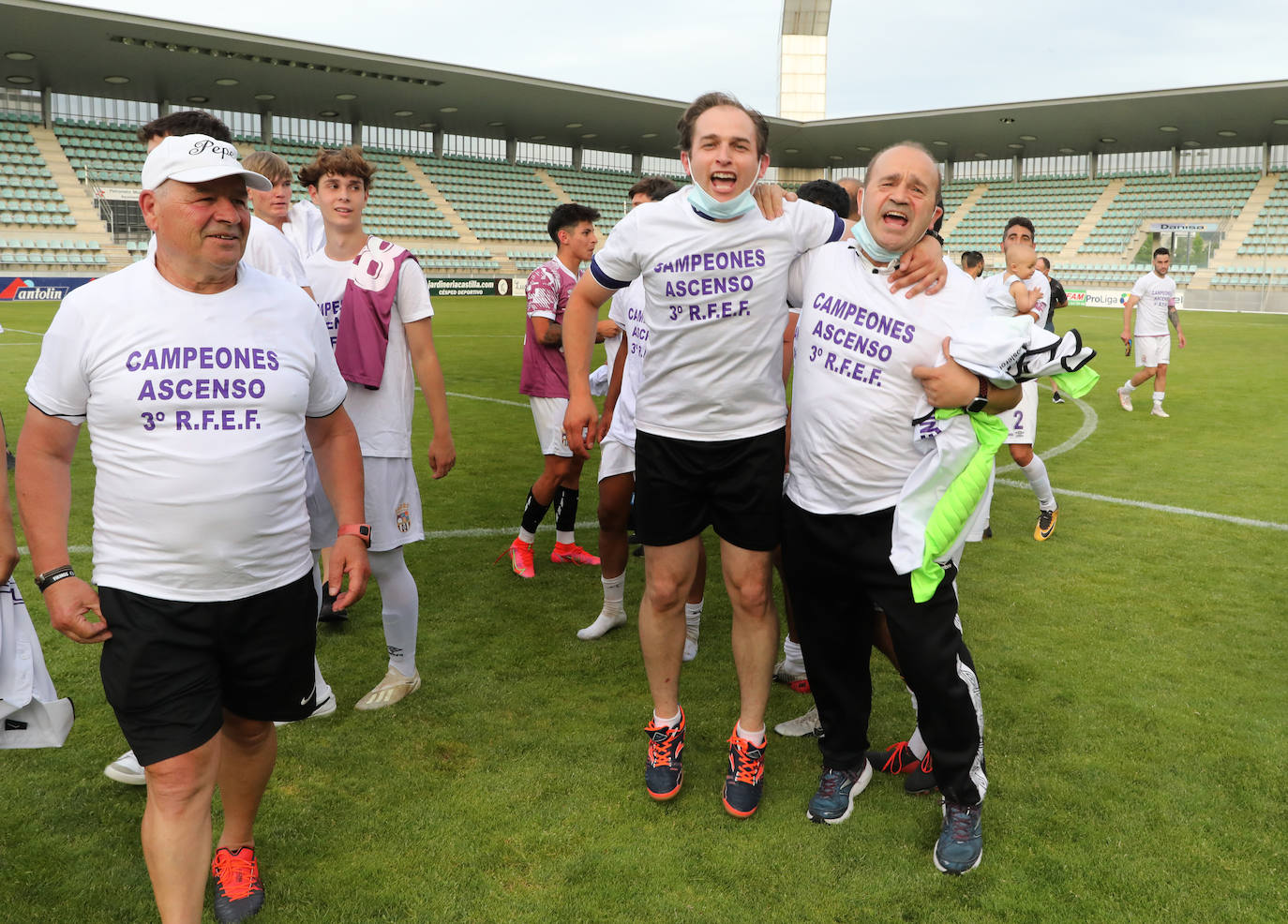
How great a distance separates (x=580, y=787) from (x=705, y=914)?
0.78 meters

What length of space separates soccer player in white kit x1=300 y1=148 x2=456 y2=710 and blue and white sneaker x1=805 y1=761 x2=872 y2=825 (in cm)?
175

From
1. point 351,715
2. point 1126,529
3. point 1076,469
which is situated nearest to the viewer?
point 351,715

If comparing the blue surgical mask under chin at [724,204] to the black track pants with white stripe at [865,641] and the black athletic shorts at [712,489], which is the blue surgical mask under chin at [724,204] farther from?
the black track pants with white stripe at [865,641]

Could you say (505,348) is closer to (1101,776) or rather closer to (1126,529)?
(1126,529)

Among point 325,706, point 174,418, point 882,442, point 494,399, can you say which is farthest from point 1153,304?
point 174,418

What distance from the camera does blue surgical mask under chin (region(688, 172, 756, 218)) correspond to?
118 inches

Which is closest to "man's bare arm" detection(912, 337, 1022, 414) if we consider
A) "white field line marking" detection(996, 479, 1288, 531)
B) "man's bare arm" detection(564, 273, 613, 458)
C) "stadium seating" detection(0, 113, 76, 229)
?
"man's bare arm" detection(564, 273, 613, 458)

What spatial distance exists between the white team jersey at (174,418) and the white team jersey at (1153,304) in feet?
40.6

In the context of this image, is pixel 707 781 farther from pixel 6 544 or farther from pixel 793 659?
pixel 6 544

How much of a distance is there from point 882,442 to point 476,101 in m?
38.5

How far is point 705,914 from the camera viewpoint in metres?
2.61

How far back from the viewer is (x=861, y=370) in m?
2.82

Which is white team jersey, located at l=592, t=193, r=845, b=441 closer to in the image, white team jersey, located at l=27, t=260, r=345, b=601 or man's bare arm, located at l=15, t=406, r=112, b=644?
white team jersey, located at l=27, t=260, r=345, b=601

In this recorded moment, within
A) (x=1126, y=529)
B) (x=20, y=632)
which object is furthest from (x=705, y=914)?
(x=1126, y=529)
